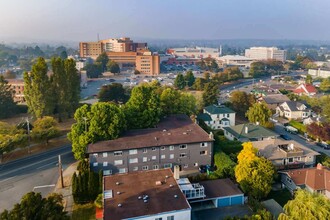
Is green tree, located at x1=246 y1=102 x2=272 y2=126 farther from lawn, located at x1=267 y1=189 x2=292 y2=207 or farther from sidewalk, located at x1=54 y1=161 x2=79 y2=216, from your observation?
sidewalk, located at x1=54 y1=161 x2=79 y2=216

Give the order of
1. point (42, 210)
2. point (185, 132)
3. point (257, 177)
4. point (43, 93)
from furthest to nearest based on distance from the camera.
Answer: point (43, 93) → point (185, 132) → point (257, 177) → point (42, 210)

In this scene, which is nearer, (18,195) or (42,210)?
(42,210)

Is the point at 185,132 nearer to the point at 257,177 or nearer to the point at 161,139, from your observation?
the point at 161,139

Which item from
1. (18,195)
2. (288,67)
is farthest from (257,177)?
(288,67)

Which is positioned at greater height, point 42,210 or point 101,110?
point 101,110

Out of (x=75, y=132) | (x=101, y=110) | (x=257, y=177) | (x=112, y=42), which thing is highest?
(x=112, y=42)

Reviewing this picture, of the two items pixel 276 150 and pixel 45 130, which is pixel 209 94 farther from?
pixel 45 130
